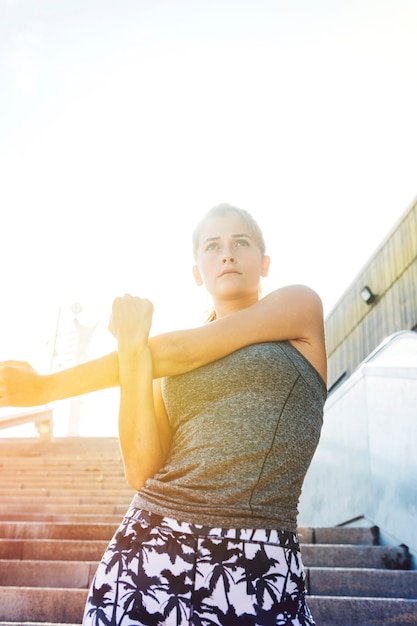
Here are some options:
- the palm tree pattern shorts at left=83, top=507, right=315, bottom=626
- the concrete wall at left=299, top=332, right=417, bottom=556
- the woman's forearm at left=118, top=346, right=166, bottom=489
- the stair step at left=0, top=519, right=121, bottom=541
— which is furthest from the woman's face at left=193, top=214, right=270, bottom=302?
the stair step at left=0, top=519, right=121, bottom=541

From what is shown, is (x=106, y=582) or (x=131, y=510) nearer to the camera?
(x=106, y=582)

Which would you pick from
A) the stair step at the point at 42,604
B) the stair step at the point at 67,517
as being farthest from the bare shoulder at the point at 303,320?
the stair step at the point at 67,517

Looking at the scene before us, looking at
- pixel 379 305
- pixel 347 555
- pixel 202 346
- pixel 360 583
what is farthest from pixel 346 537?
pixel 379 305

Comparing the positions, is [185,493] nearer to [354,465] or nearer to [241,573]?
[241,573]

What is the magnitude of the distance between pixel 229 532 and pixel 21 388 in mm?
569

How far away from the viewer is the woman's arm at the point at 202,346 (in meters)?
1.34

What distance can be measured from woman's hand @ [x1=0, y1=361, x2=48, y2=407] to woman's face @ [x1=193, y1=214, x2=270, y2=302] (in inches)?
22.0

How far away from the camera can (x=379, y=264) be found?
545 inches

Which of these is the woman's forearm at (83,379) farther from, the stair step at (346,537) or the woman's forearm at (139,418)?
the stair step at (346,537)

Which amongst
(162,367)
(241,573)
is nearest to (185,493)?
(241,573)

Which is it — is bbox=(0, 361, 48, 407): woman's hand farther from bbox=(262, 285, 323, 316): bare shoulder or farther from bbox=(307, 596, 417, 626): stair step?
bbox=(307, 596, 417, 626): stair step

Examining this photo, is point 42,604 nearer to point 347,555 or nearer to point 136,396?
point 347,555

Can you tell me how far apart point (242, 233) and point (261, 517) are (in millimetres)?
772

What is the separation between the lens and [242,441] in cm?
126
